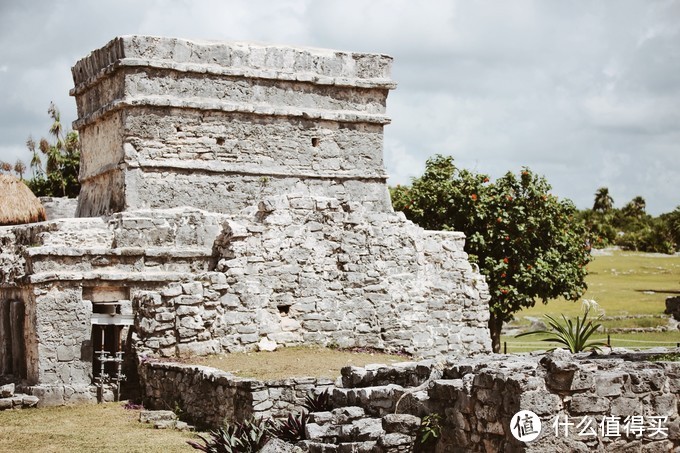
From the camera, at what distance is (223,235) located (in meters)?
17.5

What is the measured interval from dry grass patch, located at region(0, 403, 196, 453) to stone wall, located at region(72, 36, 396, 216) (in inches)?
192

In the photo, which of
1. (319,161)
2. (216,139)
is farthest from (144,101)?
(319,161)

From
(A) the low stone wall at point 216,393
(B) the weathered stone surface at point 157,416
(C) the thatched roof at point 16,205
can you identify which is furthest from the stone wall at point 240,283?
(C) the thatched roof at point 16,205

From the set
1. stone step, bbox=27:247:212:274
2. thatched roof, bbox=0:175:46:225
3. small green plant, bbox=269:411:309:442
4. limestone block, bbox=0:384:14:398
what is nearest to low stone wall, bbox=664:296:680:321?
stone step, bbox=27:247:212:274

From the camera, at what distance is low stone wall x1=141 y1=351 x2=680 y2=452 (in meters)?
8.39

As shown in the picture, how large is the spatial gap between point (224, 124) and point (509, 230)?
8.24 meters

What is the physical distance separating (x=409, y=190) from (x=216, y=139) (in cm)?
805

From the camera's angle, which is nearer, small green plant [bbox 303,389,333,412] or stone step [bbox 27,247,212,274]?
small green plant [bbox 303,389,333,412]

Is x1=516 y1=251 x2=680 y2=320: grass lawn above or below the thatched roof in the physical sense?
below

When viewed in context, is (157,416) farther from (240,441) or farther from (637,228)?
(637,228)

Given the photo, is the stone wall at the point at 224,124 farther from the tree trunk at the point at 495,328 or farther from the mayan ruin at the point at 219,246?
the tree trunk at the point at 495,328

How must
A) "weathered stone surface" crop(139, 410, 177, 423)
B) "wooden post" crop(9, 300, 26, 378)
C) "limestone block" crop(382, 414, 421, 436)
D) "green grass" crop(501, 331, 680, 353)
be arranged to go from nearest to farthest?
"limestone block" crop(382, 414, 421, 436)
"weathered stone surface" crop(139, 410, 177, 423)
"wooden post" crop(9, 300, 26, 378)
"green grass" crop(501, 331, 680, 353)

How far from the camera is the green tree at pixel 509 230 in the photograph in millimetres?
24344

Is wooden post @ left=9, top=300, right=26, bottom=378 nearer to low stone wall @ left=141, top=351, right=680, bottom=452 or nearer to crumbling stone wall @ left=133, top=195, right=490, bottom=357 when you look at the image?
crumbling stone wall @ left=133, top=195, right=490, bottom=357
